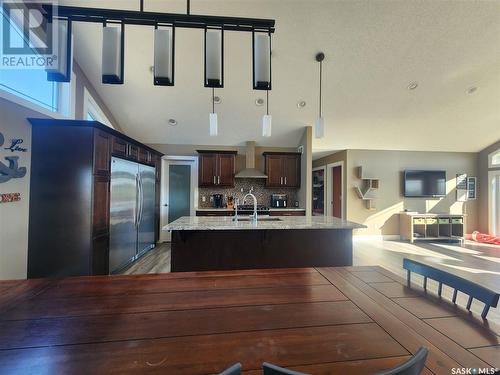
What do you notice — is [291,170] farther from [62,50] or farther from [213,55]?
[62,50]

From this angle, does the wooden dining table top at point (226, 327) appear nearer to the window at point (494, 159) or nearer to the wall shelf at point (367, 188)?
the wall shelf at point (367, 188)

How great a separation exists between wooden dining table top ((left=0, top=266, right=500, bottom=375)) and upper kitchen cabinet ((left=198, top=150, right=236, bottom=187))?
4.07 m

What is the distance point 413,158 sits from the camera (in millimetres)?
6121

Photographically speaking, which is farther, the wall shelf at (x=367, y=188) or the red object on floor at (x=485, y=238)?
the wall shelf at (x=367, y=188)

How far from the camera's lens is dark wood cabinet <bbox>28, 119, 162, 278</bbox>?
2.72 meters

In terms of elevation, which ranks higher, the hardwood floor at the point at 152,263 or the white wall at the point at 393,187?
the white wall at the point at 393,187

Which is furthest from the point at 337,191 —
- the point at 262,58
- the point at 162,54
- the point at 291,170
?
the point at 162,54

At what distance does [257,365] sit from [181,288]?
0.64 metres

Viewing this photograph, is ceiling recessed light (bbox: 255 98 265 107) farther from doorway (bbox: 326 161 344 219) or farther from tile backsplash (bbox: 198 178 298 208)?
doorway (bbox: 326 161 344 219)

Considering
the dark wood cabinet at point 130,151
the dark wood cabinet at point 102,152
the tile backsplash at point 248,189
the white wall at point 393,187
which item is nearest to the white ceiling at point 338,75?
the white wall at point 393,187

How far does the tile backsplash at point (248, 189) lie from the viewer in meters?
5.59

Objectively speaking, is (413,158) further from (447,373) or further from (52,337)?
(52,337)

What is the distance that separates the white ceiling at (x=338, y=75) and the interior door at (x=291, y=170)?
0.43 m

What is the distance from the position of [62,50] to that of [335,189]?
22.0ft
